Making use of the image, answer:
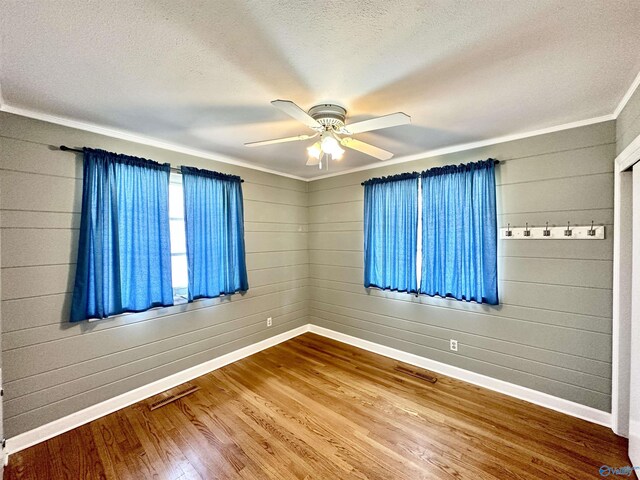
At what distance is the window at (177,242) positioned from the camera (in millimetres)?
3086

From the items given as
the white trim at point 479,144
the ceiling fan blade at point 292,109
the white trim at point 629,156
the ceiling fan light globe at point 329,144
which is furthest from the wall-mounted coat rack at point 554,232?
the ceiling fan blade at point 292,109

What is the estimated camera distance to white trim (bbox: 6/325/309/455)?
2133 millimetres

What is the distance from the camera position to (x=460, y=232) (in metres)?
3.04

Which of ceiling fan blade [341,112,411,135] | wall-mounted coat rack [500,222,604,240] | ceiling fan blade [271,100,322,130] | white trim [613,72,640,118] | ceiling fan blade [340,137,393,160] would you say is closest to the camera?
ceiling fan blade [271,100,322,130]

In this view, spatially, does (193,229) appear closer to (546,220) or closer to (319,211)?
(319,211)

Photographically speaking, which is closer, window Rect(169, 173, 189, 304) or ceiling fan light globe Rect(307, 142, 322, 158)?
ceiling fan light globe Rect(307, 142, 322, 158)

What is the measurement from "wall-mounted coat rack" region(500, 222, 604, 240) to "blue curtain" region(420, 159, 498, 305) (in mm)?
143

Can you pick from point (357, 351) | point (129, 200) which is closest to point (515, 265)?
point (357, 351)

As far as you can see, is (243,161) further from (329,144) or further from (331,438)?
(331,438)

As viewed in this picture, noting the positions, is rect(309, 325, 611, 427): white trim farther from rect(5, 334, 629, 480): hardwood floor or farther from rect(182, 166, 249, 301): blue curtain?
rect(182, 166, 249, 301): blue curtain

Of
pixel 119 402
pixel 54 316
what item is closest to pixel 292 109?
pixel 54 316

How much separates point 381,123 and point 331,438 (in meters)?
2.48

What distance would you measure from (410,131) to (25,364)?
3.88 m

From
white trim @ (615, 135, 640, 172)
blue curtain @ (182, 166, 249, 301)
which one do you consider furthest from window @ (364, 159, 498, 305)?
blue curtain @ (182, 166, 249, 301)
